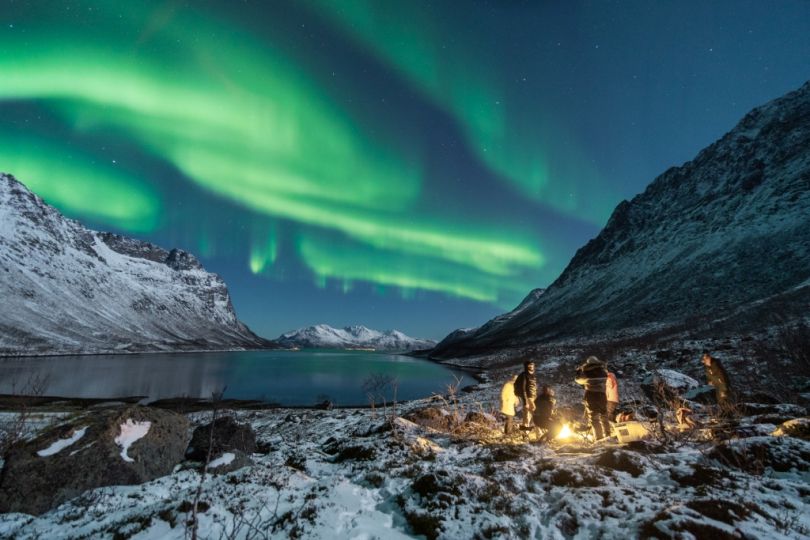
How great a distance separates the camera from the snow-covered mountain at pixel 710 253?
228 feet

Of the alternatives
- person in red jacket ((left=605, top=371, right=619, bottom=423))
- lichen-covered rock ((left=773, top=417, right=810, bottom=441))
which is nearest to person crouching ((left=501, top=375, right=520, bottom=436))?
person in red jacket ((left=605, top=371, right=619, bottom=423))

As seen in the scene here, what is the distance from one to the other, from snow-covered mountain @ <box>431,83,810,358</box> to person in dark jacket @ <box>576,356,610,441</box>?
4368 centimetres

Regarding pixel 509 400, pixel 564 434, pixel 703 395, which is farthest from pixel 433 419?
pixel 703 395

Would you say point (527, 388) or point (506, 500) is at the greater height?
point (527, 388)

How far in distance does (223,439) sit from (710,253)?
11991cm

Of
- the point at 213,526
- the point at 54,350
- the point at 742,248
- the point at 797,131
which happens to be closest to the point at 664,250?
the point at 742,248

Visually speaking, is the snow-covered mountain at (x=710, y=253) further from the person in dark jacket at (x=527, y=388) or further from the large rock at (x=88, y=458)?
the large rock at (x=88, y=458)

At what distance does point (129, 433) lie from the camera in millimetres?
13766

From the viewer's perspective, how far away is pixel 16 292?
6973 inches

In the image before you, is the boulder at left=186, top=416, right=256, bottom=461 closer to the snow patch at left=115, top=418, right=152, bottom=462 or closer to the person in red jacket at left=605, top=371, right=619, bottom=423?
the snow patch at left=115, top=418, right=152, bottom=462

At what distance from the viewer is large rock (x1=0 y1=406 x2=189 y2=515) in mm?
11234

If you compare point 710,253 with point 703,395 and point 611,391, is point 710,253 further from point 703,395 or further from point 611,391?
point 611,391

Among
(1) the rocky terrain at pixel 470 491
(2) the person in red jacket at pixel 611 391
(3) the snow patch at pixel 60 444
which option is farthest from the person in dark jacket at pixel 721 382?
(3) the snow patch at pixel 60 444

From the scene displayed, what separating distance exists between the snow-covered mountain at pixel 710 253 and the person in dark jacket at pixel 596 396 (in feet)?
143
